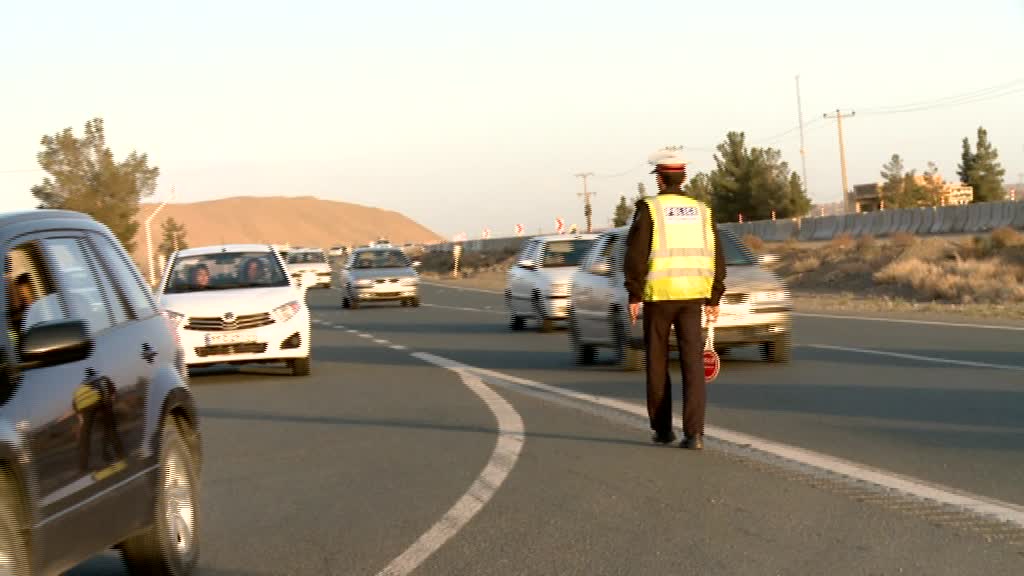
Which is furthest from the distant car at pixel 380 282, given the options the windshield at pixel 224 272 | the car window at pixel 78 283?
the car window at pixel 78 283

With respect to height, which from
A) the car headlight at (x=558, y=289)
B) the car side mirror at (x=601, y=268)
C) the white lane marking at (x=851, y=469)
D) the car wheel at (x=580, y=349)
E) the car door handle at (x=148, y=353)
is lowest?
the white lane marking at (x=851, y=469)

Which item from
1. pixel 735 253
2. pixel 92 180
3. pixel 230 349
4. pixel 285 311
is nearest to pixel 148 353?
pixel 230 349

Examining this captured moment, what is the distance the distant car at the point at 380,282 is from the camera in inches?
1610

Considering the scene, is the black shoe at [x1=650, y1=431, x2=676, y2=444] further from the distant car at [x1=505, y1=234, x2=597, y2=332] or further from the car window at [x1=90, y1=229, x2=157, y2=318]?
the distant car at [x1=505, y1=234, x2=597, y2=332]

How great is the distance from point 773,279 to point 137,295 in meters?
11.5

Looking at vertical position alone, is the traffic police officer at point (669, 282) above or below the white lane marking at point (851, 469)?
above

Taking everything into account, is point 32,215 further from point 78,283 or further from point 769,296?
point 769,296

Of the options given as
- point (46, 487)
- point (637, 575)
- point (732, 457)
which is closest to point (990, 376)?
point (732, 457)

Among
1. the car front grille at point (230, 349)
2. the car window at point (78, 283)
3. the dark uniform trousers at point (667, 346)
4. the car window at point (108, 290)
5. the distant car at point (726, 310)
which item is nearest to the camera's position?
the car window at point (78, 283)

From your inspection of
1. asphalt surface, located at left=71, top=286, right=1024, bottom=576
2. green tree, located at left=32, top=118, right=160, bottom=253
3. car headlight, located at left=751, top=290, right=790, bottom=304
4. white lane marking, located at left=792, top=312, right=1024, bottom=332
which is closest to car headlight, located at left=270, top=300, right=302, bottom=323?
asphalt surface, located at left=71, top=286, right=1024, bottom=576

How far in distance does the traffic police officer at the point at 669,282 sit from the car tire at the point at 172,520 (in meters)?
4.15

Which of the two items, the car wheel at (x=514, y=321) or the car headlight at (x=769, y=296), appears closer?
the car headlight at (x=769, y=296)

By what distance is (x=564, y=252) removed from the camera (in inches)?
1110

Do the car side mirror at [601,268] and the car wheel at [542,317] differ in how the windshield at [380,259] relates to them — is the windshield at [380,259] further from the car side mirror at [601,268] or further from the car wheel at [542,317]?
the car side mirror at [601,268]
